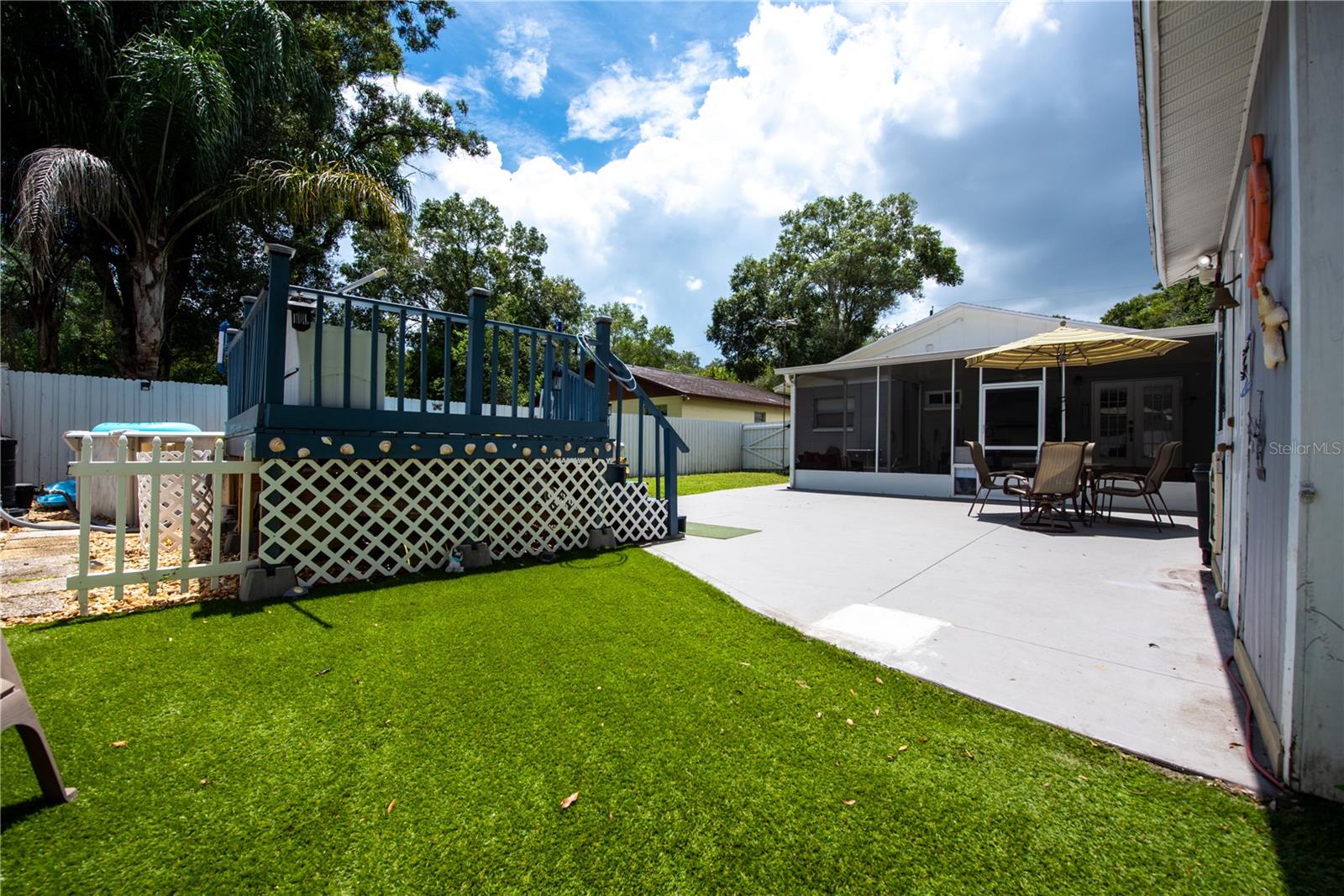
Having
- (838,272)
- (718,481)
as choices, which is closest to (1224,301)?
(718,481)

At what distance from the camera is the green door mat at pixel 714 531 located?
6.45 meters

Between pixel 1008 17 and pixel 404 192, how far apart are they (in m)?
10.8

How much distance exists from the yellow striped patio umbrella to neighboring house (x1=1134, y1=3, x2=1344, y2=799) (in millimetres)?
4637

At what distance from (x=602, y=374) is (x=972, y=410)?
11.1m

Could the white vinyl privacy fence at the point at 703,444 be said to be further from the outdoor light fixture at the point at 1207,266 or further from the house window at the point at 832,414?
the outdoor light fixture at the point at 1207,266

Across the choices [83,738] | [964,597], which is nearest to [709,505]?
[964,597]

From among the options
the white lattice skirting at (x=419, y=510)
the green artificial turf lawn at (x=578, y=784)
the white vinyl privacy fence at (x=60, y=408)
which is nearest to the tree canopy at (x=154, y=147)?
the white vinyl privacy fence at (x=60, y=408)

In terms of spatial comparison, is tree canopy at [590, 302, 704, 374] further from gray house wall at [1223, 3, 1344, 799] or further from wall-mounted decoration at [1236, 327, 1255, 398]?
gray house wall at [1223, 3, 1344, 799]

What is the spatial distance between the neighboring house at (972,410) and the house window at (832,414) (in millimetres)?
24

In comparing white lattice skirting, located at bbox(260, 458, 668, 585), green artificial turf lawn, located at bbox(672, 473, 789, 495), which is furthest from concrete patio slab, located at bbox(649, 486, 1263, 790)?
green artificial turf lawn, located at bbox(672, 473, 789, 495)

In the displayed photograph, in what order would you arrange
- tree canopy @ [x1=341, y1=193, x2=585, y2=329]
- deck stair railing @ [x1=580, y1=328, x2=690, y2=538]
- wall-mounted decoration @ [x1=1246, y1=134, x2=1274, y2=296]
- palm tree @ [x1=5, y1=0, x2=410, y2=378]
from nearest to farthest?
wall-mounted decoration @ [x1=1246, y1=134, x2=1274, y2=296]
deck stair railing @ [x1=580, y1=328, x2=690, y2=538]
palm tree @ [x1=5, y1=0, x2=410, y2=378]
tree canopy @ [x1=341, y1=193, x2=585, y2=329]

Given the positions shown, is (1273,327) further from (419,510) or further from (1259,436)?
(419,510)

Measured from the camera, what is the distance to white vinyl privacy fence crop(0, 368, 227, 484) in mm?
8555

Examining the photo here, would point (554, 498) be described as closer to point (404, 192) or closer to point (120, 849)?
point (120, 849)
